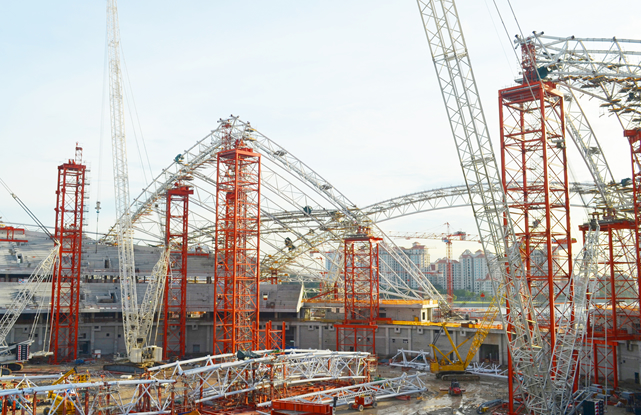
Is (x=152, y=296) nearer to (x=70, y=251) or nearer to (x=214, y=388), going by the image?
(x=70, y=251)

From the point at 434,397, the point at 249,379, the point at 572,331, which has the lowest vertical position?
the point at 434,397

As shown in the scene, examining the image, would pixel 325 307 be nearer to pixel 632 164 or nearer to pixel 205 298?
pixel 205 298

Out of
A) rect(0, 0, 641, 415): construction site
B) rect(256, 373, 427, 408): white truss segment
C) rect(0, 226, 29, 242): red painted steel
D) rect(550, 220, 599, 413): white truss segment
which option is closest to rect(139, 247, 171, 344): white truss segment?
rect(0, 0, 641, 415): construction site

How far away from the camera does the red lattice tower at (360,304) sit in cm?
6581

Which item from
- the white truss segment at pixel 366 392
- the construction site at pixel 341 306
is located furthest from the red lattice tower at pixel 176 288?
the white truss segment at pixel 366 392

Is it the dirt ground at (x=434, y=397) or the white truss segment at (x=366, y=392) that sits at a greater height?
the white truss segment at (x=366, y=392)

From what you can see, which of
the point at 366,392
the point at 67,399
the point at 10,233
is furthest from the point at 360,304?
the point at 10,233

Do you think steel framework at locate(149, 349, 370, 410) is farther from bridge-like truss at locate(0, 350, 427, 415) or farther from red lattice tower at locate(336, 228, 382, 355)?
red lattice tower at locate(336, 228, 382, 355)

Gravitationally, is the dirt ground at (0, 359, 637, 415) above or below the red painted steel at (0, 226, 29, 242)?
below

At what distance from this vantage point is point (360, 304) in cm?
6881

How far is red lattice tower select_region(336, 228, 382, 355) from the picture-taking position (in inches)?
2591

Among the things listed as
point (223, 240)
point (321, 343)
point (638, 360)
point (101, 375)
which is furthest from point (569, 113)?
point (101, 375)

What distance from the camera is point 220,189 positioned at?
59.6 m

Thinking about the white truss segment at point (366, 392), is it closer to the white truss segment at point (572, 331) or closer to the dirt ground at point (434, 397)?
the dirt ground at point (434, 397)
